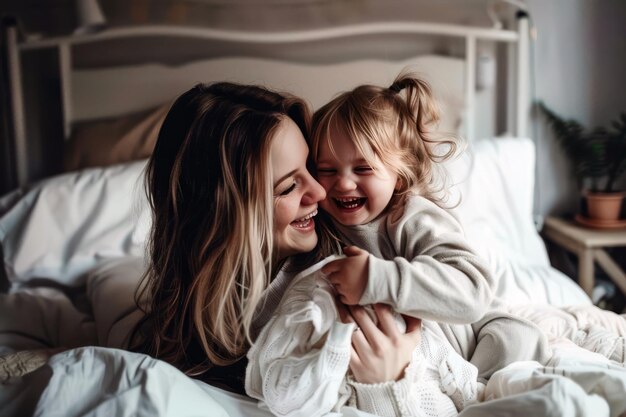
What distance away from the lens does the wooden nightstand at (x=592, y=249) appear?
149 cm

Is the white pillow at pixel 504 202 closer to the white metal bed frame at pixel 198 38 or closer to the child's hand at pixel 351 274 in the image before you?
the white metal bed frame at pixel 198 38

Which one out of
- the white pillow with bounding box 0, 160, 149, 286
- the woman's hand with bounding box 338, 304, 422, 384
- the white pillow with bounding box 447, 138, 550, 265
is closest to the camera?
the woman's hand with bounding box 338, 304, 422, 384

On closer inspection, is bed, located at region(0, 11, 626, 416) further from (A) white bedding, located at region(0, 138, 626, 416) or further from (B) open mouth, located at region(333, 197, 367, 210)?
(B) open mouth, located at region(333, 197, 367, 210)

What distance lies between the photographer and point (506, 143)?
1.54 m

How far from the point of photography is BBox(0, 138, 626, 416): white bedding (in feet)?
2.05

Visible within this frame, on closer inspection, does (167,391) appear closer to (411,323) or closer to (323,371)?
(323,371)

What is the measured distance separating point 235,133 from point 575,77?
1.46m

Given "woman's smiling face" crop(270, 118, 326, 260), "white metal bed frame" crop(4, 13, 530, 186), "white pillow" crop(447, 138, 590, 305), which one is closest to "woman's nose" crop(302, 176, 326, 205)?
"woman's smiling face" crop(270, 118, 326, 260)

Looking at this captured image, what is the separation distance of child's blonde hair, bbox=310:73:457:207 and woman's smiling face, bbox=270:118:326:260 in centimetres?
5

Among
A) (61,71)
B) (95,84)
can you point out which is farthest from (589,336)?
(61,71)

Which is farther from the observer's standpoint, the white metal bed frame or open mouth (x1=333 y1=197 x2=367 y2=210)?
the white metal bed frame

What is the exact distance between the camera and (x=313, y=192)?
749 mm

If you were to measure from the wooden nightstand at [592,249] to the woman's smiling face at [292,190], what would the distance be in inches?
39.8

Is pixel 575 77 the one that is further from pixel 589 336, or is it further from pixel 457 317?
pixel 457 317
